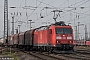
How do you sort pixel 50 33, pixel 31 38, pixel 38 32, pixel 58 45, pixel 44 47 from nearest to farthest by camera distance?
pixel 58 45 → pixel 50 33 → pixel 44 47 → pixel 38 32 → pixel 31 38

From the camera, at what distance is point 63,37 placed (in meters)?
28.7

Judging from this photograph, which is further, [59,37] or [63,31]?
[63,31]

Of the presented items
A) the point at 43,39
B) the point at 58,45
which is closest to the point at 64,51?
the point at 58,45

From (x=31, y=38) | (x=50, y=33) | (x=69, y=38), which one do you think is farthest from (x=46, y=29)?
(x=31, y=38)

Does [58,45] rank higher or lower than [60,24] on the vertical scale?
lower

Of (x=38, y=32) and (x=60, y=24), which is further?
(x=38, y=32)

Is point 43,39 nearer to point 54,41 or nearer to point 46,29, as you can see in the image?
point 46,29

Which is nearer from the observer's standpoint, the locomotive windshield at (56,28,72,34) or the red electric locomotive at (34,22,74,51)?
the red electric locomotive at (34,22,74,51)

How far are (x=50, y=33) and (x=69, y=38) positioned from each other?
8.16 feet

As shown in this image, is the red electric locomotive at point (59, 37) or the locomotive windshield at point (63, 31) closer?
the red electric locomotive at point (59, 37)

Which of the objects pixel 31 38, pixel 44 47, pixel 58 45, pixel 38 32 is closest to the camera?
pixel 58 45

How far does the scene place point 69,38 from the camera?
28.9 metres

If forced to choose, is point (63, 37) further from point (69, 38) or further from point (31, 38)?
point (31, 38)

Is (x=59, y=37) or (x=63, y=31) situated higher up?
(x=63, y=31)
